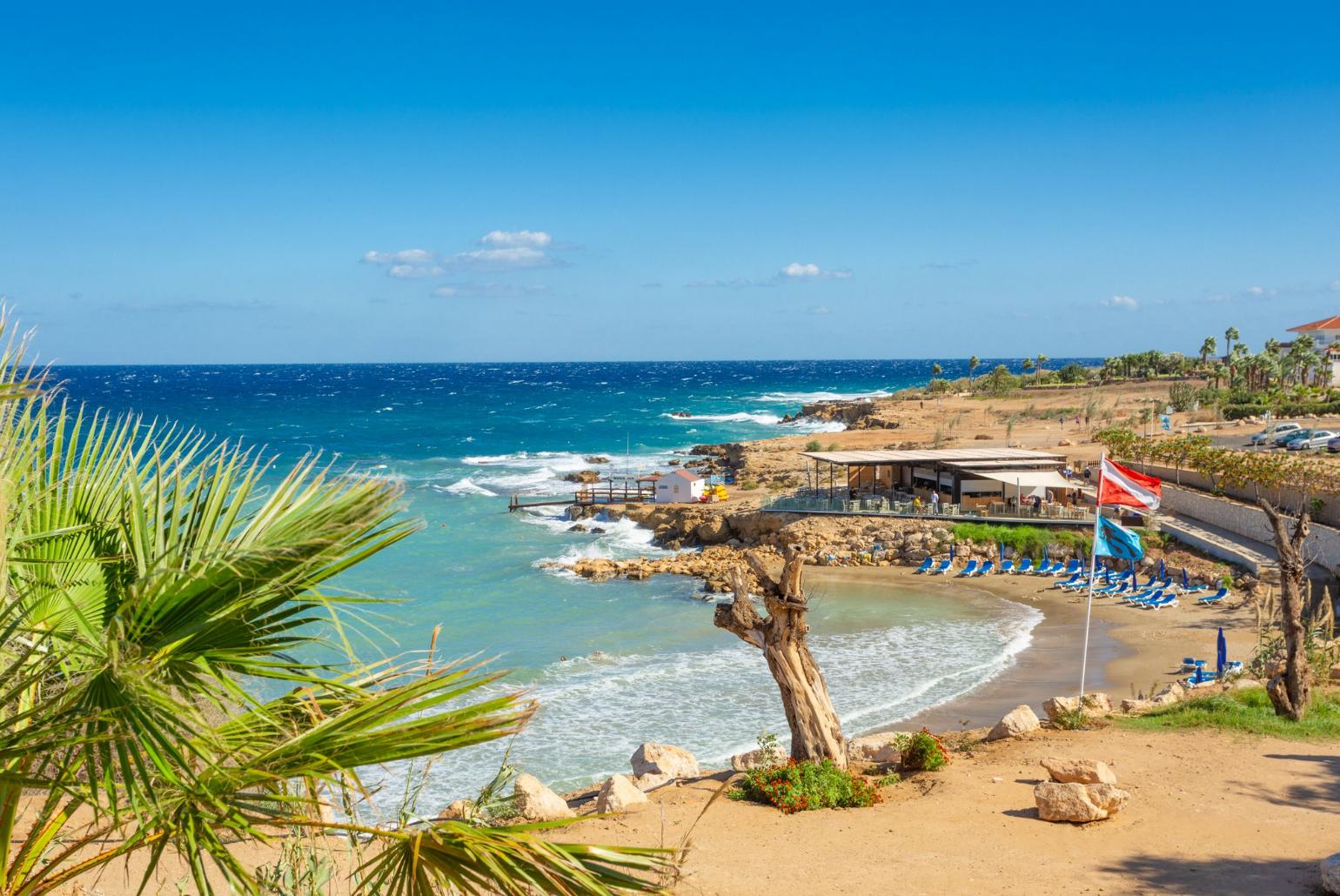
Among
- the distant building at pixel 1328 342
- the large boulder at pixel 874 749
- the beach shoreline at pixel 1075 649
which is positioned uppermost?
the distant building at pixel 1328 342

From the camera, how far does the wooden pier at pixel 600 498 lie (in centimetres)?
4356

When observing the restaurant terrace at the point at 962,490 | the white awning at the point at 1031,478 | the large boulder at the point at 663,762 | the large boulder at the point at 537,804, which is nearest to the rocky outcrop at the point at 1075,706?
the large boulder at the point at 663,762

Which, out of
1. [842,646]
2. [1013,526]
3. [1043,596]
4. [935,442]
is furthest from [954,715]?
[935,442]

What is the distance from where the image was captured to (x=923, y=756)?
13578mm

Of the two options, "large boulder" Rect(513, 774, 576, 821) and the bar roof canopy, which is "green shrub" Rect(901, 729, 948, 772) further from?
the bar roof canopy

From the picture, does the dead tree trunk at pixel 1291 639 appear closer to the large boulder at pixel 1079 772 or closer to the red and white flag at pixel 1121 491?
the red and white flag at pixel 1121 491

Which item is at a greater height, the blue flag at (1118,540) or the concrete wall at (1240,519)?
the blue flag at (1118,540)

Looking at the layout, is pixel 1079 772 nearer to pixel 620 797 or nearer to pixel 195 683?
pixel 620 797

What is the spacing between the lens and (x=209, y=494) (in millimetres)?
3705

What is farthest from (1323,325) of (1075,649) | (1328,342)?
(1075,649)

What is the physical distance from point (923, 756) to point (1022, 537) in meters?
19.1

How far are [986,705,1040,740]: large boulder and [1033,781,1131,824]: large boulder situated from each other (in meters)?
3.86

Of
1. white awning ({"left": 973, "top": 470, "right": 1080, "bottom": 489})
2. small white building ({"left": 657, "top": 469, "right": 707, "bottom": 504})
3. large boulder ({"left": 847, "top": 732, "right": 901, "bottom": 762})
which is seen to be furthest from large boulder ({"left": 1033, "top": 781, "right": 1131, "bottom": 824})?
small white building ({"left": 657, "top": 469, "right": 707, "bottom": 504})

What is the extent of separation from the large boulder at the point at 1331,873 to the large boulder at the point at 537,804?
7421mm
